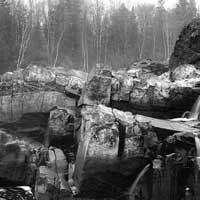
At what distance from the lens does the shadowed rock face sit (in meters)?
25.1

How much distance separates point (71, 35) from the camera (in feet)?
150

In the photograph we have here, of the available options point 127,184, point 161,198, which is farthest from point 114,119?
point 161,198

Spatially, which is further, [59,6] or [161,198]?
[59,6]

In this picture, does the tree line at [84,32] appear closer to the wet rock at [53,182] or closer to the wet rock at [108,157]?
the wet rock at [53,182]

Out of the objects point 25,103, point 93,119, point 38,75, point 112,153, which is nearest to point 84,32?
point 38,75

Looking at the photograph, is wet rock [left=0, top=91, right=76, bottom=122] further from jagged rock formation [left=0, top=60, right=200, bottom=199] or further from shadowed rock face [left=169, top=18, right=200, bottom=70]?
shadowed rock face [left=169, top=18, right=200, bottom=70]

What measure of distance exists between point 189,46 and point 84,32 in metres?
22.3

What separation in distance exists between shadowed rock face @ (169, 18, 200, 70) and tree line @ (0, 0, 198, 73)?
16.7 meters

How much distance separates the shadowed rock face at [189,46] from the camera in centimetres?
2512

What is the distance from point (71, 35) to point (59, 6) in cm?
454

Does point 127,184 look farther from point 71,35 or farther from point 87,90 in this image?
point 71,35

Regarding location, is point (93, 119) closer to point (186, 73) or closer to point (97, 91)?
point (97, 91)

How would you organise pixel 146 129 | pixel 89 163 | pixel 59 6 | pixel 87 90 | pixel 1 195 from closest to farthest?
pixel 1 195 < pixel 89 163 < pixel 146 129 < pixel 87 90 < pixel 59 6

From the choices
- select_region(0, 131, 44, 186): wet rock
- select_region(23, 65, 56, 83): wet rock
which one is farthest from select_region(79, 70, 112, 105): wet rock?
select_region(0, 131, 44, 186): wet rock
